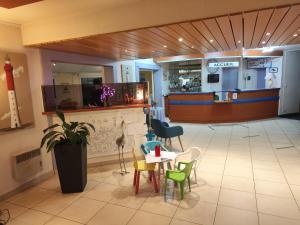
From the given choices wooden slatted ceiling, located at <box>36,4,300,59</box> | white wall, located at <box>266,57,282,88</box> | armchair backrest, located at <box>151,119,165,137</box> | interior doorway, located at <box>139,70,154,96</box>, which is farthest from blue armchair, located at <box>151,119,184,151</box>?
white wall, located at <box>266,57,282,88</box>

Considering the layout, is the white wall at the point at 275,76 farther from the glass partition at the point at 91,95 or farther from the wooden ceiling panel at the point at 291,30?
the glass partition at the point at 91,95

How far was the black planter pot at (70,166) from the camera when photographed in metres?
3.13

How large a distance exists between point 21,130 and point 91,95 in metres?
1.45

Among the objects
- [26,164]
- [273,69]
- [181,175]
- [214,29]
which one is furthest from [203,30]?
[273,69]

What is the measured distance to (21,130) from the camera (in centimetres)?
343

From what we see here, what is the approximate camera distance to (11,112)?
3.23 meters

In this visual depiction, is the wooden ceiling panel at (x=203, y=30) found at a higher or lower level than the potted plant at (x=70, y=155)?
higher

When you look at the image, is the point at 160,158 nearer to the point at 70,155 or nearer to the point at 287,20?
the point at 70,155

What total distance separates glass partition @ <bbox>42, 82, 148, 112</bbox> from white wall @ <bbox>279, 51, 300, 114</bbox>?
6781mm

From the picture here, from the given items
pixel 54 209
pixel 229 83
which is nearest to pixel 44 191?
pixel 54 209

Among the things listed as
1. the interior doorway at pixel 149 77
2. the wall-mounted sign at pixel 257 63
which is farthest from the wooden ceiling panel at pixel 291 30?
the interior doorway at pixel 149 77

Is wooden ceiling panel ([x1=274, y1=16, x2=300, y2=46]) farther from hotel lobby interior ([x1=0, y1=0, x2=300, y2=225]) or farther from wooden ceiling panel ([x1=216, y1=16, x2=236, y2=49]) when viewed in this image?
wooden ceiling panel ([x1=216, y1=16, x2=236, y2=49])

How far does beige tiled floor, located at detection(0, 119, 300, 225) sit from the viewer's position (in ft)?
8.29

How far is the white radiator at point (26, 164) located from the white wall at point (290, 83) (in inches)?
351
